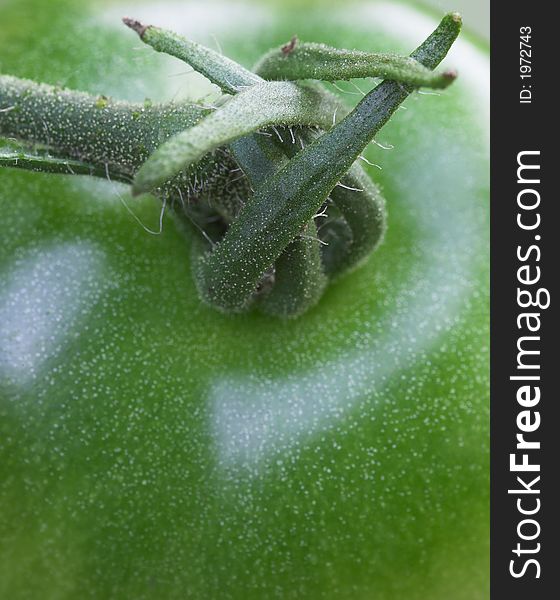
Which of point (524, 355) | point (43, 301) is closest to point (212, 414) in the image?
point (43, 301)

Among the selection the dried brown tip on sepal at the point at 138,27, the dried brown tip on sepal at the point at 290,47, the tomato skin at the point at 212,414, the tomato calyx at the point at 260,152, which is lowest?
the tomato skin at the point at 212,414

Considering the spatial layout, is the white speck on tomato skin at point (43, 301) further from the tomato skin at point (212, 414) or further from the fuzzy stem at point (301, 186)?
the fuzzy stem at point (301, 186)

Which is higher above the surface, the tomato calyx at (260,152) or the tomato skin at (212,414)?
the tomato calyx at (260,152)

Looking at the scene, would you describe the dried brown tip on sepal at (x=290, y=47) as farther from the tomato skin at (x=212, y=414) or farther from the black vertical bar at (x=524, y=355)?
the black vertical bar at (x=524, y=355)

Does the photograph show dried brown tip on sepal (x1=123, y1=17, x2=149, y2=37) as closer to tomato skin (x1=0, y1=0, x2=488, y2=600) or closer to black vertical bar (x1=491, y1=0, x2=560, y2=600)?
tomato skin (x1=0, y1=0, x2=488, y2=600)

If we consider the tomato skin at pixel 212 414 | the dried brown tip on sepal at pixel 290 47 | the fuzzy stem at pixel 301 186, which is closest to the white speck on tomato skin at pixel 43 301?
the tomato skin at pixel 212 414

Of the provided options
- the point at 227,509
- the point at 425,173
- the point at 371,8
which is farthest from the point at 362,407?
the point at 371,8

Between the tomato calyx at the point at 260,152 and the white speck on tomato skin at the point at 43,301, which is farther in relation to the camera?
the white speck on tomato skin at the point at 43,301

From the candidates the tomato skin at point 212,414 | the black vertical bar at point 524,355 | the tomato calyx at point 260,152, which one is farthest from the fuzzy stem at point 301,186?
the black vertical bar at point 524,355
